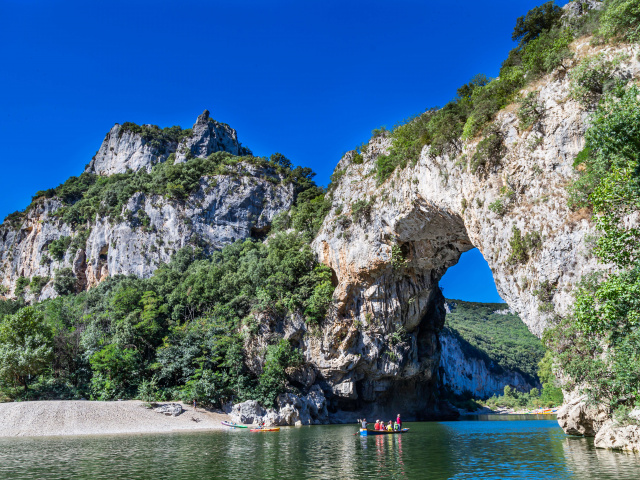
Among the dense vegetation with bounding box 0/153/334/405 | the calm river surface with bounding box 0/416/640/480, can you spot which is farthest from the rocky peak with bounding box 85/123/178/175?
the calm river surface with bounding box 0/416/640/480

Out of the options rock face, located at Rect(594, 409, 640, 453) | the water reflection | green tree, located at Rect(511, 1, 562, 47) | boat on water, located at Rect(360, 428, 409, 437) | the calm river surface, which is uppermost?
green tree, located at Rect(511, 1, 562, 47)

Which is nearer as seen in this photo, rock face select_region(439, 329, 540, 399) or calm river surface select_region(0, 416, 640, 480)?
calm river surface select_region(0, 416, 640, 480)

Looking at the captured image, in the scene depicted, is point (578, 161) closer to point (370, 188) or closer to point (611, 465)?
point (611, 465)

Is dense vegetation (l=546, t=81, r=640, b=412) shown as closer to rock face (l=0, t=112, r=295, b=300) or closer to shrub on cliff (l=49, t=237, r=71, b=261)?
rock face (l=0, t=112, r=295, b=300)

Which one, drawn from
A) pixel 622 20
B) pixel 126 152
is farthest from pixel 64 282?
pixel 622 20

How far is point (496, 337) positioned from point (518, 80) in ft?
349

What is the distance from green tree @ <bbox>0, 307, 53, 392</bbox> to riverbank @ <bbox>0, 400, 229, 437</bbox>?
15.7ft

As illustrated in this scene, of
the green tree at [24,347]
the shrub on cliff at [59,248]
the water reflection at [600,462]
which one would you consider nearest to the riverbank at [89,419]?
the green tree at [24,347]

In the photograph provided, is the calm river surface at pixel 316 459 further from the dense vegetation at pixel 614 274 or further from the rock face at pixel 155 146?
the rock face at pixel 155 146

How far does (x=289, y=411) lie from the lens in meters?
38.1

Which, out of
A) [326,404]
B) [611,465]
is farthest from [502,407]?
[611,465]

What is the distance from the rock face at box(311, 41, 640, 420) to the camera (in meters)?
21.6

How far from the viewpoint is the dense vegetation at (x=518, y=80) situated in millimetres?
21008

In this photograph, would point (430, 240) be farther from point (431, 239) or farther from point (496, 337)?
point (496, 337)
